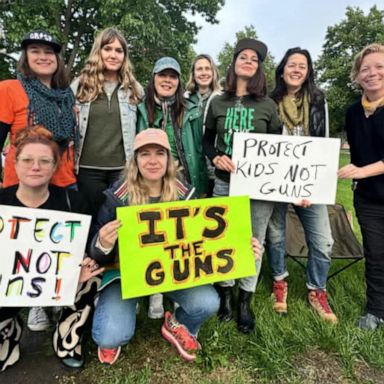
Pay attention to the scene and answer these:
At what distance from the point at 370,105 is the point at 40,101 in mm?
2592

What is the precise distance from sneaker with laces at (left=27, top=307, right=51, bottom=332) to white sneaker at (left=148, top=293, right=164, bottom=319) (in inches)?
33.7

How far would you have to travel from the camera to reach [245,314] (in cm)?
305

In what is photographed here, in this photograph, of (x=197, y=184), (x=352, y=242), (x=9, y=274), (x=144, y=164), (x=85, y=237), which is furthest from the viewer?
(x=352, y=242)

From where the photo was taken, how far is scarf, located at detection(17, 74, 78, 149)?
8.64ft

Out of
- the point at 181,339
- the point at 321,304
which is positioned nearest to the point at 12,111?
the point at 181,339

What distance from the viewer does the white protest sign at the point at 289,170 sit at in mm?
2820

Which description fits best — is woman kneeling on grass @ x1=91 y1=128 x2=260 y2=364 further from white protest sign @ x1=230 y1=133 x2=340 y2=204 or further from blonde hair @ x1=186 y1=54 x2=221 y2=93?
blonde hair @ x1=186 y1=54 x2=221 y2=93

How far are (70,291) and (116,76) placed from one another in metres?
1.90

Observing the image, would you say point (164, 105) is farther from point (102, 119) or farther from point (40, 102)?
point (40, 102)

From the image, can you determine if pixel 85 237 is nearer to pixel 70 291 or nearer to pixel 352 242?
pixel 70 291

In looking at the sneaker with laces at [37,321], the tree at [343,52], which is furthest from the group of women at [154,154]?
the tree at [343,52]

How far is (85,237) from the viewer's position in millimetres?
2338

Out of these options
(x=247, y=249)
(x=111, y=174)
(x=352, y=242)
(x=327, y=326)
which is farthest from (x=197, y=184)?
(x=352, y=242)

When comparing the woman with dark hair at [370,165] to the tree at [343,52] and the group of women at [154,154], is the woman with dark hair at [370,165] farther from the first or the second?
the tree at [343,52]
